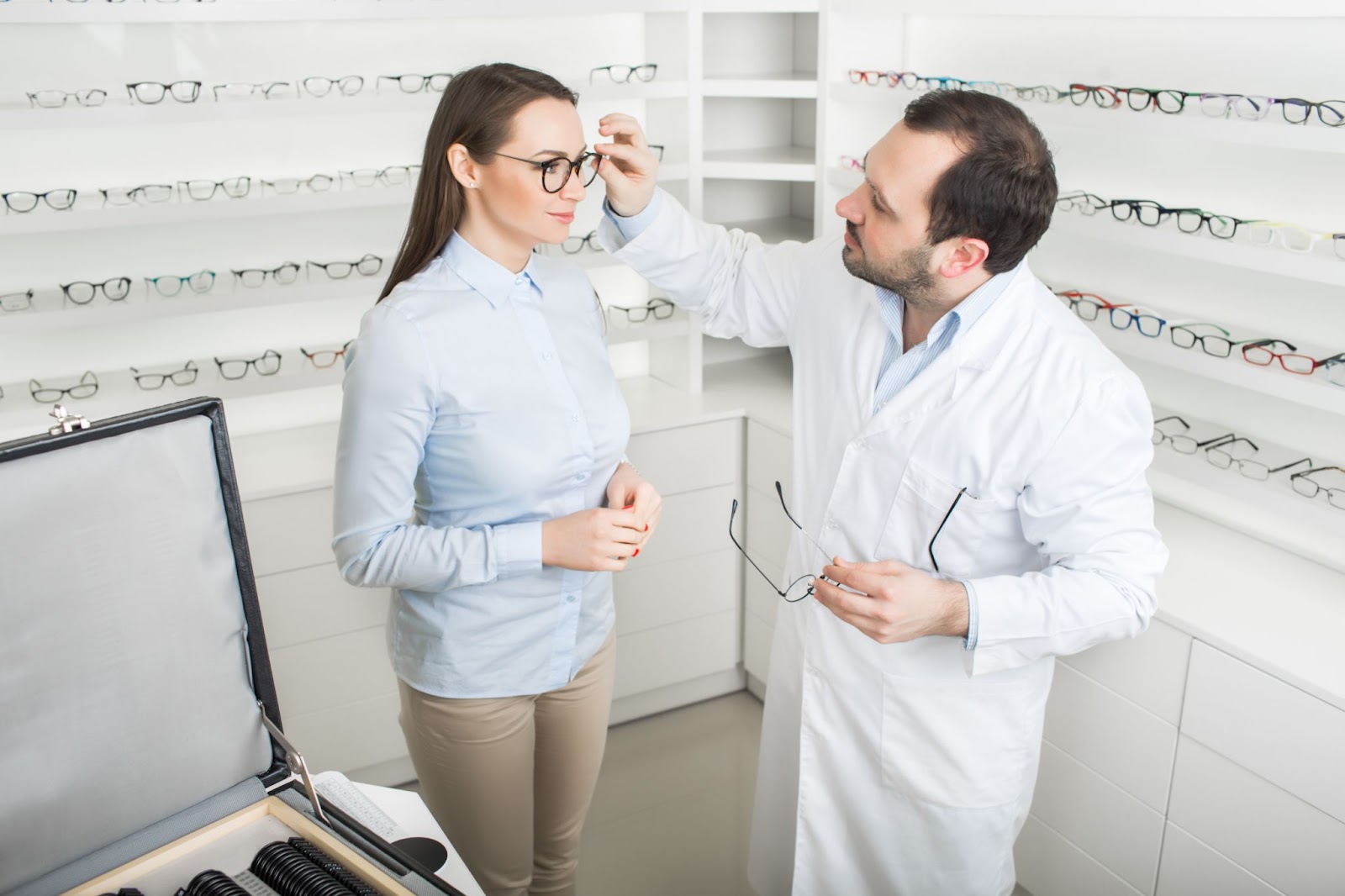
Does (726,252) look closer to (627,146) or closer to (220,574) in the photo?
(627,146)

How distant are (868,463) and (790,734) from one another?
575mm

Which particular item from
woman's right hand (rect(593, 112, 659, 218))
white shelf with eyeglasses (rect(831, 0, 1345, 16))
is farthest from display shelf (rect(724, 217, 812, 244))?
woman's right hand (rect(593, 112, 659, 218))

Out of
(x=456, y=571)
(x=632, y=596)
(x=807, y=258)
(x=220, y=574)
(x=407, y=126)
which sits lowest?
(x=632, y=596)

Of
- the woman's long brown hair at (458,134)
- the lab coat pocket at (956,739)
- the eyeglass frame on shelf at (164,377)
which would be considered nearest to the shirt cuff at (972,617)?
the lab coat pocket at (956,739)

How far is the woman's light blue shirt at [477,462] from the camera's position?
162 centimetres

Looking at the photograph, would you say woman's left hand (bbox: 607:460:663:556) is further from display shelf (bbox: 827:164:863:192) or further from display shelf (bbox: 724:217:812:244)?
display shelf (bbox: 724:217:812:244)

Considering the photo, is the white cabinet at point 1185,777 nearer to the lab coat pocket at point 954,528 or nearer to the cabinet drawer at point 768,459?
the lab coat pocket at point 954,528

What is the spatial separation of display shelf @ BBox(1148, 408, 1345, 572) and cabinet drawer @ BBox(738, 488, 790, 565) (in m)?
0.88

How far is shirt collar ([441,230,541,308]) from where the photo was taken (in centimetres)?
170

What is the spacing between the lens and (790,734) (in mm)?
2062

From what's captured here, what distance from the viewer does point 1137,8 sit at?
2.14 m

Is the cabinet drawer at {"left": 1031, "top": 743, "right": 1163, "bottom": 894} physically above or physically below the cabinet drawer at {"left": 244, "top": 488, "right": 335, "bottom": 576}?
Result: below

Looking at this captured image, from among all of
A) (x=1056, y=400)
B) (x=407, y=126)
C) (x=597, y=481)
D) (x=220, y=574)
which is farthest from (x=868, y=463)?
(x=407, y=126)

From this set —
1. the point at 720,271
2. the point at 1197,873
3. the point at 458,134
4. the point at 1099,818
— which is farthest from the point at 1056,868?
the point at 458,134
